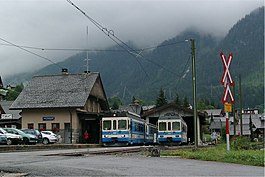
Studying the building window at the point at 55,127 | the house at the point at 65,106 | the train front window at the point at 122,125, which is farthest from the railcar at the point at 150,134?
the building window at the point at 55,127

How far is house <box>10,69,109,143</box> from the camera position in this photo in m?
51.7

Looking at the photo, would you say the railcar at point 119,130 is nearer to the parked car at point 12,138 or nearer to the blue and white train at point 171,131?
the blue and white train at point 171,131

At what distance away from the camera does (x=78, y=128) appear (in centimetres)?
5159

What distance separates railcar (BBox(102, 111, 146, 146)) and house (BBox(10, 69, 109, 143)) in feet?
31.6

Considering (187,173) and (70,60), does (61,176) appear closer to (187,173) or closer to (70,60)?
(187,173)

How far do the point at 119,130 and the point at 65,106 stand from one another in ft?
50.3

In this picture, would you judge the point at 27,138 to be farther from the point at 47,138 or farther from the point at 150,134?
the point at 150,134

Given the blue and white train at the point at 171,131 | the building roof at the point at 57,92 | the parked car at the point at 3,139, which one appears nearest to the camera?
the parked car at the point at 3,139

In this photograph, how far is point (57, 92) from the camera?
181 feet

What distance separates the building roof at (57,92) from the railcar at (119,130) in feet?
41.5

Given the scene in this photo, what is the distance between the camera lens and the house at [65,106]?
170ft

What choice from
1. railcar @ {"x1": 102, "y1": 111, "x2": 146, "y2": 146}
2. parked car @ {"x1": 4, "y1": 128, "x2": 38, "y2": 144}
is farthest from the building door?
parked car @ {"x1": 4, "y1": 128, "x2": 38, "y2": 144}

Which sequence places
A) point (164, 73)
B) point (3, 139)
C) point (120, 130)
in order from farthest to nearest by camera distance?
point (164, 73)
point (120, 130)
point (3, 139)

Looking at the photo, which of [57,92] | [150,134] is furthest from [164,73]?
[150,134]
